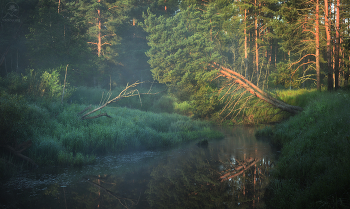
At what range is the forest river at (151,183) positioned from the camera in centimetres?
662

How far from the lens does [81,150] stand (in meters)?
11.2

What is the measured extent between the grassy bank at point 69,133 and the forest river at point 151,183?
2.50 ft

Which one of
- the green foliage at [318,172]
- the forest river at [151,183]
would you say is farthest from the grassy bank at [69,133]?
the green foliage at [318,172]

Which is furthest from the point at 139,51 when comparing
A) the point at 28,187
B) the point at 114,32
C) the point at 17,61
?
the point at 28,187

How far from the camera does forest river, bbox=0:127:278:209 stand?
6617mm

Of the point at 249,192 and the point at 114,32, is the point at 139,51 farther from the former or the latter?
the point at 249,192

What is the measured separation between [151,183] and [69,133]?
562 cm

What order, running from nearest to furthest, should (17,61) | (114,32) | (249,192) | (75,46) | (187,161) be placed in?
(249,192), (187,161), (17,61), (75,46), (114,32)

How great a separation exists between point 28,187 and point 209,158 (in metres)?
7.00

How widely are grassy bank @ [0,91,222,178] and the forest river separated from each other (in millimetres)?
762

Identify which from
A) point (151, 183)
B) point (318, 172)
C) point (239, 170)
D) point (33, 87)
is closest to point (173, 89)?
point (33, 87)

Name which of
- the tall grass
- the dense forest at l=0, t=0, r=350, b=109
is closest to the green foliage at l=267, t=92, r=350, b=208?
the tall grass

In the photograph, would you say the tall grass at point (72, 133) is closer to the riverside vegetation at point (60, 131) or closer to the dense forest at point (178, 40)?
the riverside vegetation at point (60, 131)

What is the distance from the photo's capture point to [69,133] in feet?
38.1
